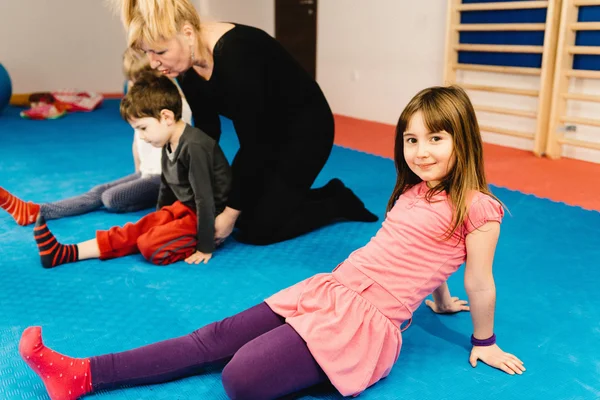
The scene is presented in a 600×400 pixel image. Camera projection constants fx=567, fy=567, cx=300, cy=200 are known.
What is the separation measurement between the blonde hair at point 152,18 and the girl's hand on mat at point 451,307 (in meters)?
1.14

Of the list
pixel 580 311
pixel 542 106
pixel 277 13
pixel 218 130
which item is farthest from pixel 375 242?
pixel 277 13

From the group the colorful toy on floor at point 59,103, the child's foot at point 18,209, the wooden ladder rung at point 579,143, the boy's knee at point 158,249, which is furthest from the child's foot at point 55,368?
the colorful toy on floor at point 59,103

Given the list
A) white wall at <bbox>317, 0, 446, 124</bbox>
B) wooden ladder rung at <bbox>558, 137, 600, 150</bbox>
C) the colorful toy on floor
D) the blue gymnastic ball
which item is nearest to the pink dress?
wooden ladder rung at <bbox>558, 137, 600, 150</bbox>

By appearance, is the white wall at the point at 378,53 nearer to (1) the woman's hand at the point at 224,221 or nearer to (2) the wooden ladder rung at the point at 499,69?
(2) the wooden ladder rung at the point at 499,69

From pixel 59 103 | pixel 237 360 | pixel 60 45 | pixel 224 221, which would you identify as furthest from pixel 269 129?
pixel 60 45

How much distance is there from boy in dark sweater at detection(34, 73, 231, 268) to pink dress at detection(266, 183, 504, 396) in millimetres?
725

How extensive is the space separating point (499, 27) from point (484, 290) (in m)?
3.05

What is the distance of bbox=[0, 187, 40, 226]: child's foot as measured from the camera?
2345 millimetres

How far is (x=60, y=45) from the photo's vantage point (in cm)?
656

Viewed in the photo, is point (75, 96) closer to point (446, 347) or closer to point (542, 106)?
point (542, 106)

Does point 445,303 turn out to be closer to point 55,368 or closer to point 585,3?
point 55,368

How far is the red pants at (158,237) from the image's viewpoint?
1971 mm

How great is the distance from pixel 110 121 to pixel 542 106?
3615 mm

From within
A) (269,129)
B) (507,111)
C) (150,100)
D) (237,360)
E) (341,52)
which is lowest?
(237,360)
